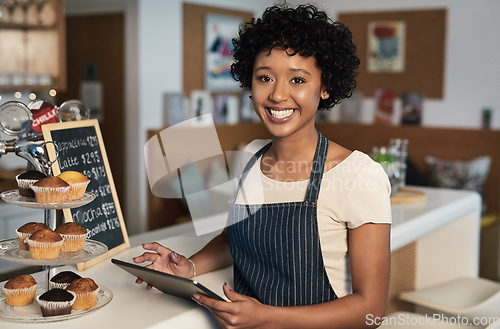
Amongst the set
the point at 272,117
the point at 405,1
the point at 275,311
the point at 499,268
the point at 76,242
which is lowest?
the point at 499,268

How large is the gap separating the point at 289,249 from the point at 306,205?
11 centimetres

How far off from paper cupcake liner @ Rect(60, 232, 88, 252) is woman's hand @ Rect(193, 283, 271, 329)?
31 centimetres

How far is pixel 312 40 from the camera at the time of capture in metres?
1.40

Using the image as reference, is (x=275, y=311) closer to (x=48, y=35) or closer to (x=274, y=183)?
(x=274, y=183)

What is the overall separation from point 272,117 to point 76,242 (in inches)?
21.3

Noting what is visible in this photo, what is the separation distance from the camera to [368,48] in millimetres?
5938

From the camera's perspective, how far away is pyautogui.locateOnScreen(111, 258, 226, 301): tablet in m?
1.25

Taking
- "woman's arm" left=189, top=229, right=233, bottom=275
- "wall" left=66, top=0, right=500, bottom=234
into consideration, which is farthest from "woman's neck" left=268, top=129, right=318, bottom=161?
"wall" left=66, top=0, right=500, bottom=234

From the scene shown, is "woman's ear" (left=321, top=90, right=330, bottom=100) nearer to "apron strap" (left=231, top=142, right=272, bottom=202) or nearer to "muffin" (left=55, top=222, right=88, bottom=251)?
"apron strap" (left=231, top=142, right=272, bottom=202)

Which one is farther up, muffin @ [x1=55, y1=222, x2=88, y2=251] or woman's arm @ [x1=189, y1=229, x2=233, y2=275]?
muffin @ [x1=55, y1=222, x2=88, y2=251]

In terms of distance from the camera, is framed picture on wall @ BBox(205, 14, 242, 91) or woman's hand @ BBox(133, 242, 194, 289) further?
framed picture on wall @ BBox(205, 14, 242, 91)

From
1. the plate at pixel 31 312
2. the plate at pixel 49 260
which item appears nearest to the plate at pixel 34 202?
the plate at pixel 49 260

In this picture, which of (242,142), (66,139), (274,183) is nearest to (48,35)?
(242,142)

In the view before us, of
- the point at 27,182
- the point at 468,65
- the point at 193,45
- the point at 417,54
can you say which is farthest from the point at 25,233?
the point at 417,54
